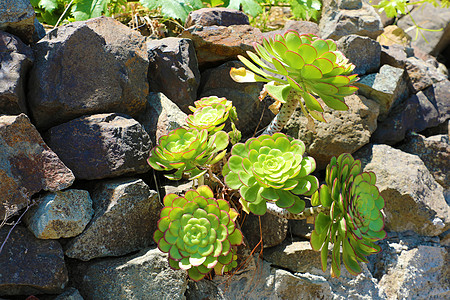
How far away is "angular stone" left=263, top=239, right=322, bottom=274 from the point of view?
186 centimetres

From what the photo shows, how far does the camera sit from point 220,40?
212 cm

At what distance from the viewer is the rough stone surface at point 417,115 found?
231 centimetres

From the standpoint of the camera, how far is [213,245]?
144 centimetres

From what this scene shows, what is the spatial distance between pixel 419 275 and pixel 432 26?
8.87 ft

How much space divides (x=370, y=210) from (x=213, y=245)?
62 centimetres

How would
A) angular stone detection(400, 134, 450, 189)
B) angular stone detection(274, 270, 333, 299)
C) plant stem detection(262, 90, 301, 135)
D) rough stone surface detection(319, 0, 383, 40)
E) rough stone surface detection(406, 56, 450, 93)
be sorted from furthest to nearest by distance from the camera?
rough stone surface detection(319, 0, 383, 40) → rough stone surface detection(406, 56, 450, 93) → angular stone detection(400, 134, 450, 189) → angular stone detection(274, 270, 333, 299) → plant stem detection(262, 90, 301, 135)

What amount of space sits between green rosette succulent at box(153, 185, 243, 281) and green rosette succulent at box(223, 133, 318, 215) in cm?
12

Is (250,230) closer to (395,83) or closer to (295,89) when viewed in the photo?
(295,89)

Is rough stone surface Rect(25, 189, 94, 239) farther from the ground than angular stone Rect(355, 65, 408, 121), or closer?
farther from the ground

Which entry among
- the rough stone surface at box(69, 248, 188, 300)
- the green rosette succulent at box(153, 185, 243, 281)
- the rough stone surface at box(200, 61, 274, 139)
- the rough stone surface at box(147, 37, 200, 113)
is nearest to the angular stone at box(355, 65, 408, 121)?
the rough stone surface at box(200, 61, 274, 139)

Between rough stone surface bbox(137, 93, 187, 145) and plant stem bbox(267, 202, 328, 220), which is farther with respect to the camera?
rough stone surface bbox(137, 93, 187, 145)

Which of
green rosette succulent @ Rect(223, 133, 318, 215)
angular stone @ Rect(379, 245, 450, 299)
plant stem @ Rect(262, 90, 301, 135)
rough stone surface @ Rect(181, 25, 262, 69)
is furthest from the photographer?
rough stone surface @ Rect(181, 25, 262, 69)

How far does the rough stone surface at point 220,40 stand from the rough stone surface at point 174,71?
0.08 meters

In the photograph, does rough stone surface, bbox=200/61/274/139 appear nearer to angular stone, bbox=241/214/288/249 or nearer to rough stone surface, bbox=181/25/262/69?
rough stone surface, bbox=181/25/262/69
